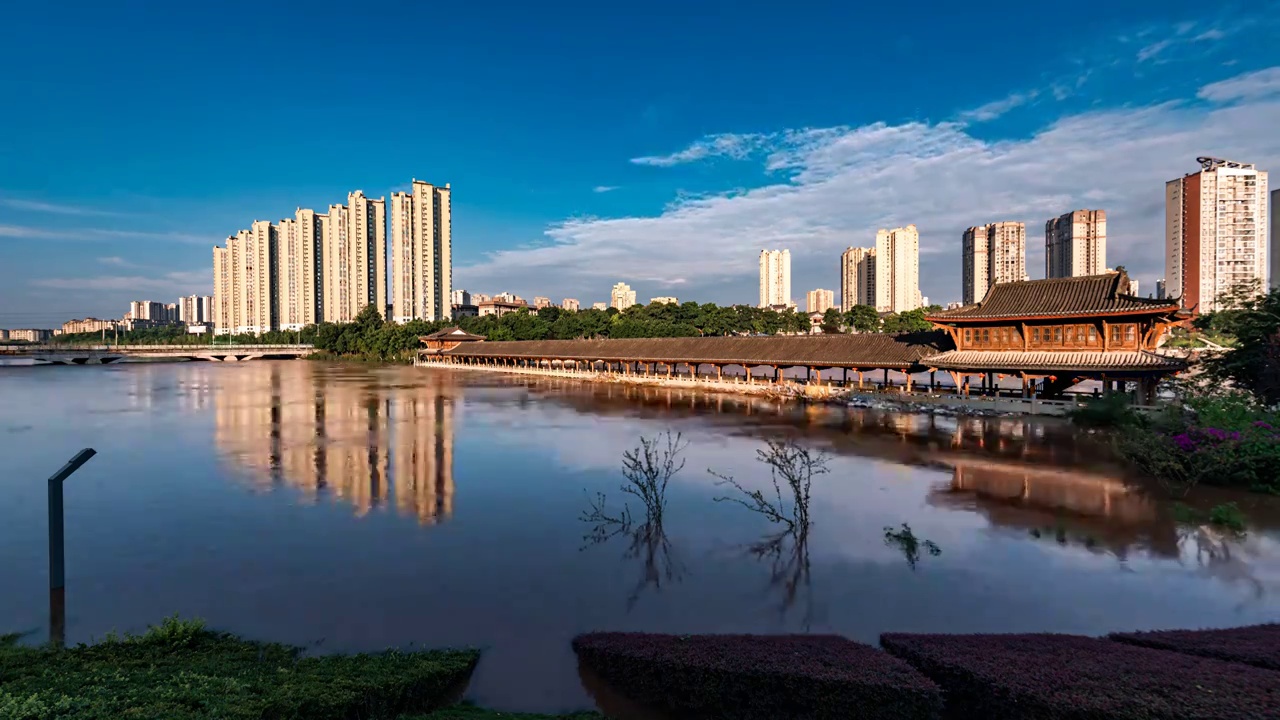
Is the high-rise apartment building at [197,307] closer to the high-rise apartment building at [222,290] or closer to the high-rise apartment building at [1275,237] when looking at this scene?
the high-rise apartment building at [222,290]

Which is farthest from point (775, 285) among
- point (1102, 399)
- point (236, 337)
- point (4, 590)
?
point (4, 590)

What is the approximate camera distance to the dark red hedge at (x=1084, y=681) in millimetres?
4562

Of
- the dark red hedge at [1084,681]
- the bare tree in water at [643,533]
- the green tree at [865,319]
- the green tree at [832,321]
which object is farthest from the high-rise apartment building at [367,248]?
the dark red hedge at [1084,681]

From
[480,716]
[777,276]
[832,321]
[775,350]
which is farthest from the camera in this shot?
[777,276]

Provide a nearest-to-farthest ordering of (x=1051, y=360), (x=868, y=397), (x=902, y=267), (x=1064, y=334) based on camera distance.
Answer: (x=1051, y=360)
(x=1064, y=334)
(x=868, y=397)
(x=902, y=267)

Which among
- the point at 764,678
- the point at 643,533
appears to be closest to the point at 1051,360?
the point at 643,533

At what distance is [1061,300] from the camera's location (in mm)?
25672

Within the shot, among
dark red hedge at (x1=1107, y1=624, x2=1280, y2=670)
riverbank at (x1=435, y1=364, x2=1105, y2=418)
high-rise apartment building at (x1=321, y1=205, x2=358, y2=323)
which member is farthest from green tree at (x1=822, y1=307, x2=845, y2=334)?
high-rise apartment building at (x1=321, y1=205, x2=358, y2=323)

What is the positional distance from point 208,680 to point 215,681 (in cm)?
8

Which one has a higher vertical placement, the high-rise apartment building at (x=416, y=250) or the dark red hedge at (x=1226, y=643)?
the high-rise apartment building at (x=416, y=250)

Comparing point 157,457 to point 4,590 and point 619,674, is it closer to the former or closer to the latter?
point 4,590

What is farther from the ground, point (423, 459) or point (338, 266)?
point (338, 266)

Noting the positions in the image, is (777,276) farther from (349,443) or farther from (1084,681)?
(1084,681)

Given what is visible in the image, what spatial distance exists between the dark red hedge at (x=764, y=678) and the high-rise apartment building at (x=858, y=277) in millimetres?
110324
